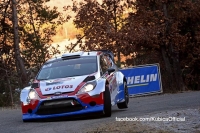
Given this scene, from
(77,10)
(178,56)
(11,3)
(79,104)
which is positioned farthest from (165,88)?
(79,104)

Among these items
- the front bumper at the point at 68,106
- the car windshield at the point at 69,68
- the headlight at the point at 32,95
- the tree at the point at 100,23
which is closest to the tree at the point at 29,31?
the tree at the point at 100,23

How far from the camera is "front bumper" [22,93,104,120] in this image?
1143 cm

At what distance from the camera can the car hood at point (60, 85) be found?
11477 millimetres

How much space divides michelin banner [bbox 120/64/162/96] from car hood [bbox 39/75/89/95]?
11.2 metres

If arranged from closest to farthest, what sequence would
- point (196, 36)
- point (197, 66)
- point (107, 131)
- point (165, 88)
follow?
point (107, 131) → point (165, 88) → point (196, 36) → point (197, 66)

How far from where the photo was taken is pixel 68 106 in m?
11.5

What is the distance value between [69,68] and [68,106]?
160 centimetres

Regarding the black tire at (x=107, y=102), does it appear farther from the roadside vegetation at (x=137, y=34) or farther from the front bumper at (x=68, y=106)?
the roadside vegetation at (x=137, y=34)

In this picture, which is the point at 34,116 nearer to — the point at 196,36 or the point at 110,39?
the point at 110,39

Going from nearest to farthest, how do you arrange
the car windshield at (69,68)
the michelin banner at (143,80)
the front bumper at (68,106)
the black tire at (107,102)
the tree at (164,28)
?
the front bumper at (68,106)
the black tire at (107,102)
the car windshield at (69,68)
the michelin banner at (143,80)
the tree at (164,28)

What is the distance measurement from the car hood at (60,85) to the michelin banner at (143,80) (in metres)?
11.2

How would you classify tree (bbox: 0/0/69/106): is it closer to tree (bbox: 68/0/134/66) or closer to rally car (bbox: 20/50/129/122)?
tree (bbox: 68/0/134/66)

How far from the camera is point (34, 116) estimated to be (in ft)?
38.5

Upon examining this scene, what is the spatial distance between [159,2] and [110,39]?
3.20m
